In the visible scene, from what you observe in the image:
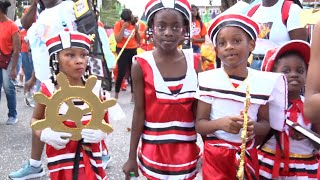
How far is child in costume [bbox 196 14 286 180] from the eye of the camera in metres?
2.11

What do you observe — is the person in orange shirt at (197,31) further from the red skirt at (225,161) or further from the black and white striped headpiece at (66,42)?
the red skirt at (225,161)

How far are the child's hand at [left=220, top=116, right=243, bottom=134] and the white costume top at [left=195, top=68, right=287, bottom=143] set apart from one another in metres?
0.09

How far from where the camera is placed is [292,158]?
2309mm

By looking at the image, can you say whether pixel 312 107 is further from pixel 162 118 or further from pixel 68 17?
pixel 68 17

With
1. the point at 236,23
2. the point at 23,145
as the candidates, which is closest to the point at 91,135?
the point at 236,23

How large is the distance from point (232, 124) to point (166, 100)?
0.46 m

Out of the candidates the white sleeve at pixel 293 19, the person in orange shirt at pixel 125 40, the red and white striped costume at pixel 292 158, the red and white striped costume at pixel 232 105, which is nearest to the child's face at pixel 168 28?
the red and white striped costume at pixel 232 105

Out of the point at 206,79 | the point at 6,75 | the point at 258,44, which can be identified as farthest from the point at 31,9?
the point at 206,79

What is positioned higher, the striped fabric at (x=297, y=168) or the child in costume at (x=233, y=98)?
the child in costume at (x=233, y=98)

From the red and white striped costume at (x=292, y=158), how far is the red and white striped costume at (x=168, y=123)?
0.41 meters

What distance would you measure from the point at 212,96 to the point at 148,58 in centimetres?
45

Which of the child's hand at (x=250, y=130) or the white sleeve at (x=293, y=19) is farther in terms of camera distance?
the white sleeve at (x=293, y=19)

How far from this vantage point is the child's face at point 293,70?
234cm

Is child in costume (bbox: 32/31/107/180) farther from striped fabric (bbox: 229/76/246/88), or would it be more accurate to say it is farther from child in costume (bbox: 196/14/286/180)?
striped fabric (bbox: 229/76/246/88)
